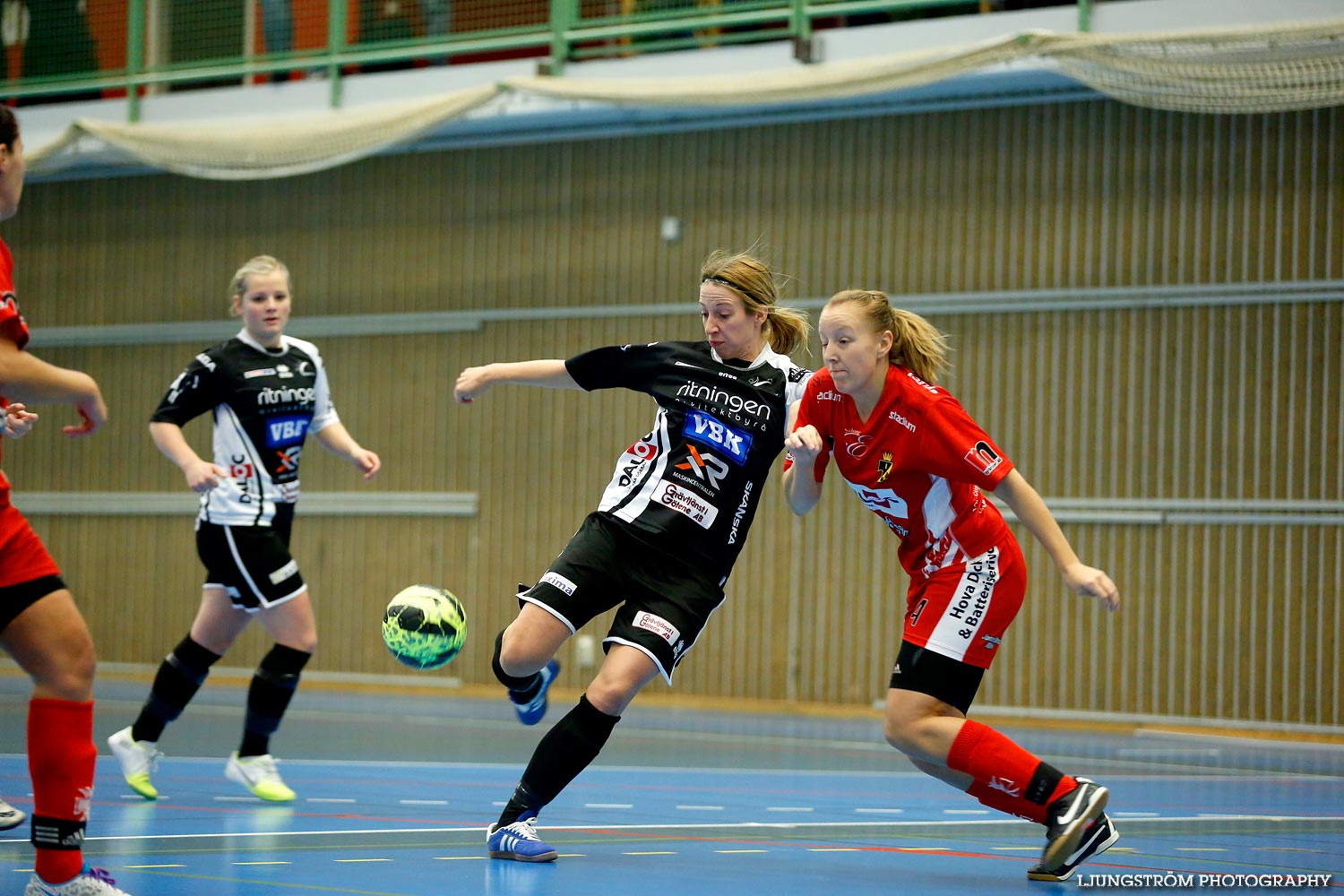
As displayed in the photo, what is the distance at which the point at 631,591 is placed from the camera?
489cm

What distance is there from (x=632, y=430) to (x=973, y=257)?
3.23 metres

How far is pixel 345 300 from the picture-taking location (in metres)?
14.6

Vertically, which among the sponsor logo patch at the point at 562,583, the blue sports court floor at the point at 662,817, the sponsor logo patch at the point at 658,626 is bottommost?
the blue sports court floor at the point at 662,817

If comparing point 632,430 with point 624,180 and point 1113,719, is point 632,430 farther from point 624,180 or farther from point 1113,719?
point 1113,719

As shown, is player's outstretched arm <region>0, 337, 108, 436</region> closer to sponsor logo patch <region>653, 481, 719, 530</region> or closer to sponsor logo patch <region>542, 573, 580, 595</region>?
sponsor logo patch <region>542, 573, 580, 595</region>

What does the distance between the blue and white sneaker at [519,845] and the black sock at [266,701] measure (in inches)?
68.4

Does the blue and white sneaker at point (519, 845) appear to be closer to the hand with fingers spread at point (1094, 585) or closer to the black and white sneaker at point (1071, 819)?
the black and white sneaker at point (1071, 819)

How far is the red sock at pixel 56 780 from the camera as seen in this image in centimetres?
337

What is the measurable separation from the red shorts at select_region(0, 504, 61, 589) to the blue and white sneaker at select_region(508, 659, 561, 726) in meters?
1.96

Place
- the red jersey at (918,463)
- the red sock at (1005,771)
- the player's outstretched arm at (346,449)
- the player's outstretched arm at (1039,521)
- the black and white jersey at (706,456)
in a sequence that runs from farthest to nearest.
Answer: the player's outstretched arm at (346,449) → the black and white jersey at (706,456) → the red jersey at (918,463) → the red sock at (1005,771) → the player's outstretched arm at (1039,521)

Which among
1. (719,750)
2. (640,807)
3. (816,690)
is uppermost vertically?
(640,807)

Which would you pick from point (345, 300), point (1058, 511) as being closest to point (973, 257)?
point (1058, 511)

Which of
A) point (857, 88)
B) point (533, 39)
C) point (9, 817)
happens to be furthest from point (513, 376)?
point (533, 39)

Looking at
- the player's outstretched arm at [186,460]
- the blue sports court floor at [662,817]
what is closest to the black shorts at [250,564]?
the player's outstretched arm at [186,460]
